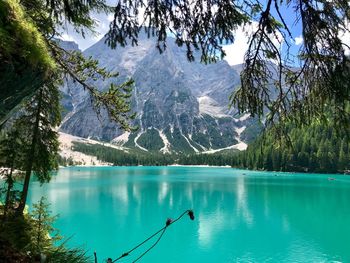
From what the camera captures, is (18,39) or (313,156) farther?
(313,156)

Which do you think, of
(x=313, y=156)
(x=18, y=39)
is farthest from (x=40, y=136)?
(x=313, y=156)

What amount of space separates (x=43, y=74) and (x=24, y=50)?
45 cm

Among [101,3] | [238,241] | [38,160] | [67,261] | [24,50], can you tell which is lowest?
[238,241]

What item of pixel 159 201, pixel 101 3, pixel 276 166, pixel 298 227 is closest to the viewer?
pixel 101 3

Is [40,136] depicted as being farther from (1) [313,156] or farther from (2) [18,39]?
(1) [313,156]

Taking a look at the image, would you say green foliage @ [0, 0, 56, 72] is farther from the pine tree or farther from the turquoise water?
the turquoise water

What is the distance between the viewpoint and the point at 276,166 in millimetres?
137375

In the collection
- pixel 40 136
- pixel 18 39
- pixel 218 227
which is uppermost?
pixel 18 39

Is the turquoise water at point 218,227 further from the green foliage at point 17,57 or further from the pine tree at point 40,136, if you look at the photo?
the green foliage at point 17,57

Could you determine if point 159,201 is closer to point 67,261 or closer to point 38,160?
point 38,160

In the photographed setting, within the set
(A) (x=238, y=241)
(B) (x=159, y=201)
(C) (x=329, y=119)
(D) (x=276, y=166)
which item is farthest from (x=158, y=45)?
(D) (x=276, y=166)

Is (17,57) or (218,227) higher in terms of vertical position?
(17,57)

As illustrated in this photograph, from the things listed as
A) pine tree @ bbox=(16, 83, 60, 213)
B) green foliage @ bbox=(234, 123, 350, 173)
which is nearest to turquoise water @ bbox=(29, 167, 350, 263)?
pine tree @ bbox=(16, 83, 60, 213)

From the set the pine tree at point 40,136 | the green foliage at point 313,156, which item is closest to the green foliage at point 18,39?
the pine tree at point 40,136
